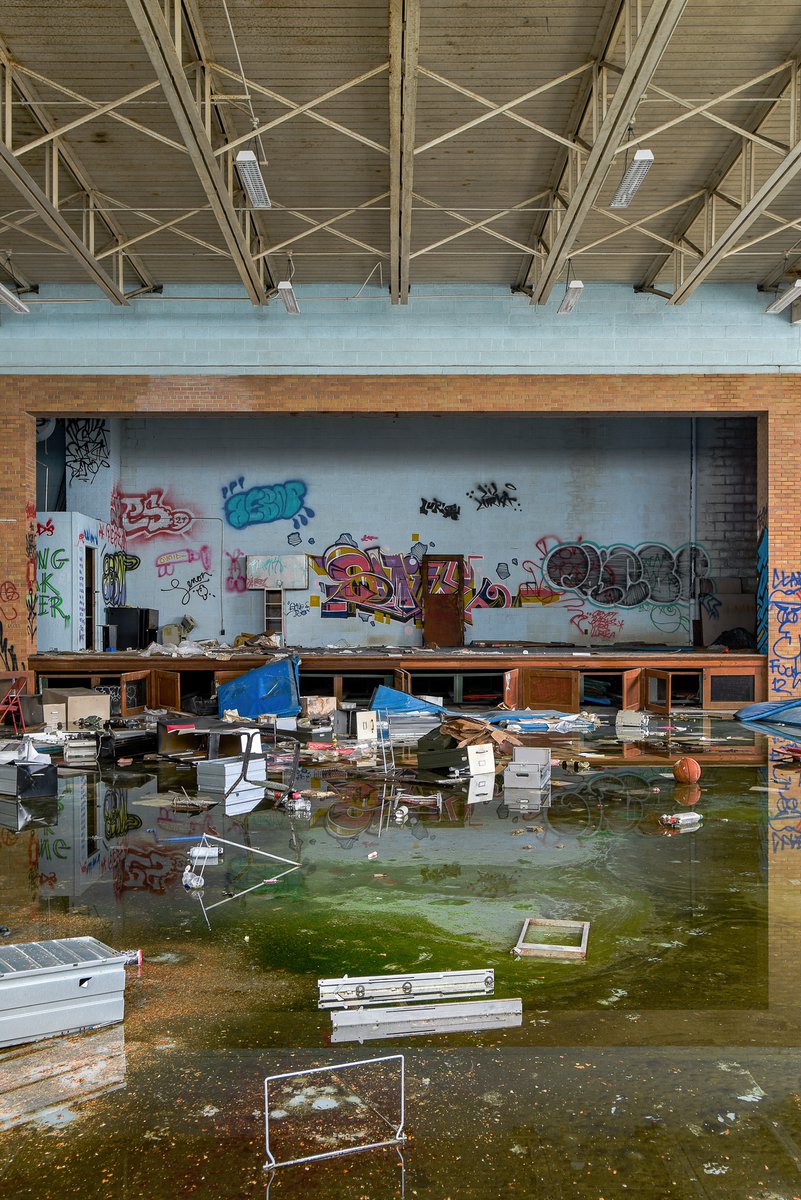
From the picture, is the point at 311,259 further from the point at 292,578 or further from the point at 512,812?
the point at 512,812

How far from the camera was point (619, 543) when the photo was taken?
18.8 meters

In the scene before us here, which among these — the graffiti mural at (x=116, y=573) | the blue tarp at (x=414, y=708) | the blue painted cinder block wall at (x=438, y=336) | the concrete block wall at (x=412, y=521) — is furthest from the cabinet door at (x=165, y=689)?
the blue painted cinder block wall at (x=438, y=336)

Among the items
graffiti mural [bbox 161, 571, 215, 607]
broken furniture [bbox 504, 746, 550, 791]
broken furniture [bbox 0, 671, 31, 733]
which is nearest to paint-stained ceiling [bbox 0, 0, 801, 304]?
broken furniture [bbox 0, 671, 31, 733]

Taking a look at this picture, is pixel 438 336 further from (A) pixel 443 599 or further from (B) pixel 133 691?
(B) pixel 133 691

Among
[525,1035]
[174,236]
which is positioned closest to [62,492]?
[174,236]

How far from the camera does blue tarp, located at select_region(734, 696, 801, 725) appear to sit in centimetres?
1294

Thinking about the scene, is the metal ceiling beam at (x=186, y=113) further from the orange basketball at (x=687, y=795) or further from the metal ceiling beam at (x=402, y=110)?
the orange basketball at (x=687, y=795)

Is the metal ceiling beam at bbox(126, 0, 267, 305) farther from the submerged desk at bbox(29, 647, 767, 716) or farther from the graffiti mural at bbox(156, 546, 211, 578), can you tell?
the graffiti mural at bbox(156, 546, 211, 578)

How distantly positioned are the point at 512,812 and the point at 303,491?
40.6 feet

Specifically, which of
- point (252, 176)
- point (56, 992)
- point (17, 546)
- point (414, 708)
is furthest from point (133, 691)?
point (56, 992)

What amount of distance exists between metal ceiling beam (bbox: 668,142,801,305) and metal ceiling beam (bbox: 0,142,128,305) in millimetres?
7803

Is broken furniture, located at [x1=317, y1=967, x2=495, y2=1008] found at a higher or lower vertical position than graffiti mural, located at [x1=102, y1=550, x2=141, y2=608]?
lower

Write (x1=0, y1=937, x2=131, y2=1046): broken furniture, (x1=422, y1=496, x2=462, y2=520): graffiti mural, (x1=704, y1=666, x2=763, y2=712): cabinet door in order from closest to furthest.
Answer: (x1=0, y1=937, x2=131, y2=1046): broken furniture, (x1=704, y1=666, x2=763, y2=712): cabinet door, (x1=422, y1=496, x2=462, y2=520): graffiti mural

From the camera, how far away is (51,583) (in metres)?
15.8
